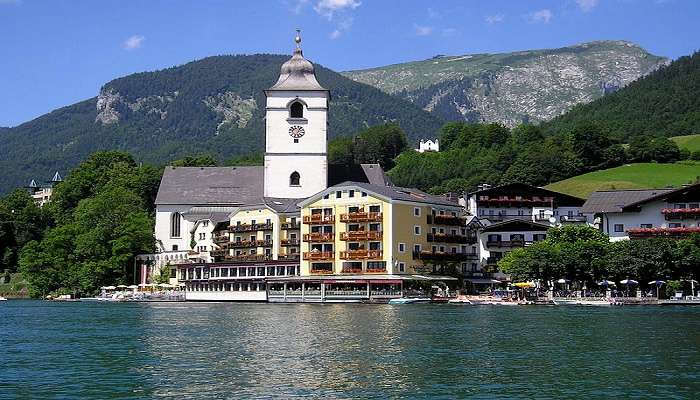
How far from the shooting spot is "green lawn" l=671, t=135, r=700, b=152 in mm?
184625

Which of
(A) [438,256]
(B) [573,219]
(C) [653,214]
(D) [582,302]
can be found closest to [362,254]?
(A) [438,256]

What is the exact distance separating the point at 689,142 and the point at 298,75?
338 feet

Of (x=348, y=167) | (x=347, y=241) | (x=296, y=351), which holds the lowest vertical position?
(x=296, y=351)

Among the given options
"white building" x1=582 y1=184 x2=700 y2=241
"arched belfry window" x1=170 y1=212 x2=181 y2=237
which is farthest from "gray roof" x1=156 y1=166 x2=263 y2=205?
"white building" x1=582 y1=184 x2=700 y2=241

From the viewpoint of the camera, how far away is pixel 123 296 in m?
118

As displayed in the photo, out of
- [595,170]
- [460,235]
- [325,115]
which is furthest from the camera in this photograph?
[595,170]

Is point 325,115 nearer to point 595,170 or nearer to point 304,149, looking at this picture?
point 304,149

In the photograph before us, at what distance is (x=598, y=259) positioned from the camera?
301ft

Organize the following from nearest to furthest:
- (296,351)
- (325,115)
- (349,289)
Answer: (296,351) < (349,289) < (325,115)

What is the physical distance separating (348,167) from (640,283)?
144 ft

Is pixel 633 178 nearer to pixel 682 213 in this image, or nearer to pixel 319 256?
pixel 682 213

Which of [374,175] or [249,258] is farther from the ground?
[374,175]

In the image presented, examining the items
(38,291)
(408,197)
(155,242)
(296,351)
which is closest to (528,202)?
(408,197)

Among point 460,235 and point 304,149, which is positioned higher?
point 304,149
